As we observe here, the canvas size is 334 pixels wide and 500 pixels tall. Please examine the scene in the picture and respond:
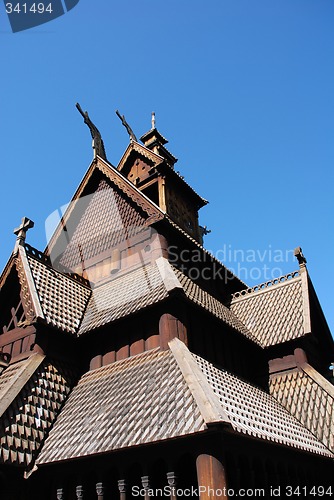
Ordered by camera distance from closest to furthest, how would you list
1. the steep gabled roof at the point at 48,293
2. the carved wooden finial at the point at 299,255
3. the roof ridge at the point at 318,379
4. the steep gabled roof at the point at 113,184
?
1. the steep gabled roof at the point at 48,293
2. the roof ridge at the point at 318,379
3. the steep gabled roof at the point at 113,184
4. the carved wooden finial at the point at 299,255

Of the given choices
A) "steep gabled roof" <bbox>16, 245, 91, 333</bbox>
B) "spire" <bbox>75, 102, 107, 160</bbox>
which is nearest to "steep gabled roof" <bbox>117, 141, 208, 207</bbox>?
"spire" <bbox>75, 102, 107, 160</bbox>

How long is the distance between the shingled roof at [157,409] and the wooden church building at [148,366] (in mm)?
36

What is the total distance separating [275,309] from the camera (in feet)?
49.7

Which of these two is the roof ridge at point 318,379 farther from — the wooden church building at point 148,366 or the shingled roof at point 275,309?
the shingled roof at point 275,309

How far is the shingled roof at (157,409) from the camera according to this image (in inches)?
282

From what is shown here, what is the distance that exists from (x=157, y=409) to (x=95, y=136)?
11881mm

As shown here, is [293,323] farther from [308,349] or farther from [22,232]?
[22,232]

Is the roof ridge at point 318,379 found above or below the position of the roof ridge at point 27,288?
below

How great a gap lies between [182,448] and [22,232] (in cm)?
801

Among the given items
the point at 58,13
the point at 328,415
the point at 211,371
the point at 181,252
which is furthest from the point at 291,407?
the point at 58,13

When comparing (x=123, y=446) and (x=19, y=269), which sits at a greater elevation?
(x=19, y=269)

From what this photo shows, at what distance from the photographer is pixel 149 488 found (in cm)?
716

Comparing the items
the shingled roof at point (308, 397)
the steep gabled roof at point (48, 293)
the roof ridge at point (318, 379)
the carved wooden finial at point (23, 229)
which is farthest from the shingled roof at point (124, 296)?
the roof ridge at point (318, 379)

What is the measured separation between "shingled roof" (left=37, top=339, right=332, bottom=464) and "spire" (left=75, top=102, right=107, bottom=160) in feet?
29.3
